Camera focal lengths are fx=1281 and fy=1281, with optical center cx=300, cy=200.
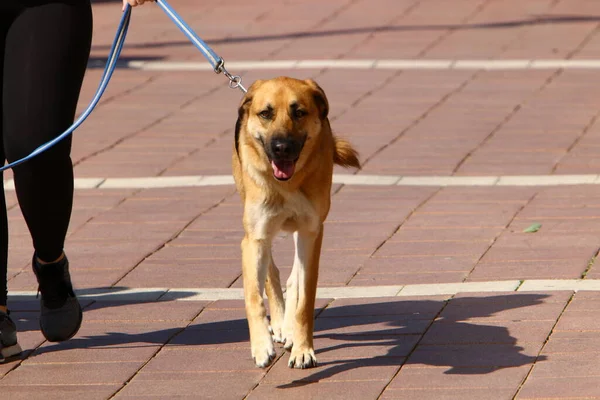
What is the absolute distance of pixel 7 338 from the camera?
5.21 meters

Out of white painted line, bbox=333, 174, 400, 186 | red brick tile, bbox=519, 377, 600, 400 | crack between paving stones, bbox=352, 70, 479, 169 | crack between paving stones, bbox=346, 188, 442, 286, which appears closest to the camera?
red brick tile, bbox=519, 377, 600, 400

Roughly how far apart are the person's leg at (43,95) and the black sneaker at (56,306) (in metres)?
0.16

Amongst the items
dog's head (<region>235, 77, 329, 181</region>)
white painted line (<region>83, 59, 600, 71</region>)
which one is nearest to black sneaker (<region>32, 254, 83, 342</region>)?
dog's head (<region>235, 77, 329, 181</region>)

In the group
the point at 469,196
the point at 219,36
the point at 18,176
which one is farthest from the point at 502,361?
the point at 219,36

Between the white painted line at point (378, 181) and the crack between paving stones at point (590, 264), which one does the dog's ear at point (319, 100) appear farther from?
the white painted line at point (378, 181)

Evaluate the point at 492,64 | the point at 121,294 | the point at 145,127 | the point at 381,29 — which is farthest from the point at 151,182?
the point at 381,29

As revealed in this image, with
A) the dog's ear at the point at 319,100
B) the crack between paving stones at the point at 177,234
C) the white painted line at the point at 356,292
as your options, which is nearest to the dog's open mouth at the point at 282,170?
the dog's ear at the point at 319,100

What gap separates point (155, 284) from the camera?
630 cm

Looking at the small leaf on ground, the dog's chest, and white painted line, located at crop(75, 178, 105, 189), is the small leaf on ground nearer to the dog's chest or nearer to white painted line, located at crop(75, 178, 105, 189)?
the dog's chest

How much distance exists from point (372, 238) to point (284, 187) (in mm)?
2030

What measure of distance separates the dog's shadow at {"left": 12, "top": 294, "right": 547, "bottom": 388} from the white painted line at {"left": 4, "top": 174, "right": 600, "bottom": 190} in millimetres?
2362

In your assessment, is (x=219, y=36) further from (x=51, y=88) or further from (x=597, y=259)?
(x=51, y=88)

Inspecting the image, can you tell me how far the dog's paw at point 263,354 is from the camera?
490 centimetres

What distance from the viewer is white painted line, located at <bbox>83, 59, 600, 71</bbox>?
12000 mm
